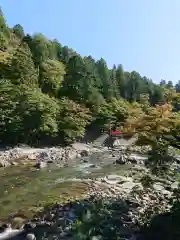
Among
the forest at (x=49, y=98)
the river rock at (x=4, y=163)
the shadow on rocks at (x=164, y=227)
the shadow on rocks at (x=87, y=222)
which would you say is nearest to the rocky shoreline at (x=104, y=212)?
the shadow on rocks at (x=87, y=222)

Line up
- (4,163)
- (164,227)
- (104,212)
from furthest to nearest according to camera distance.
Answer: (4,163), (104,212), (164,227)

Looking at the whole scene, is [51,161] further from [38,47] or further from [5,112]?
[38,47]

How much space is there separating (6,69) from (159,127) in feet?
106

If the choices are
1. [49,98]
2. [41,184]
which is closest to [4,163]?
[41,184]

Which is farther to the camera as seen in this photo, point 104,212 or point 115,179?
point 115,179

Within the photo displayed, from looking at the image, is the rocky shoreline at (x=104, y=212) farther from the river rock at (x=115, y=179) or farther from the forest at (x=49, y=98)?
the forest at (x=49, y=98)

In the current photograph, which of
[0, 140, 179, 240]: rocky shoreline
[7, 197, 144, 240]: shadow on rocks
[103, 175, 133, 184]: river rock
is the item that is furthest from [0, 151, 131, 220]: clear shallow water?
[103, 175, 133, 184]: river rock

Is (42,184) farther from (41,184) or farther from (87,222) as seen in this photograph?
(87,222)

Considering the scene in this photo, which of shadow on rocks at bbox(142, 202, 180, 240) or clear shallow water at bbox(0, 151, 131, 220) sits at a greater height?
shadow on rocks at bbox(142, 202, 180, 240)

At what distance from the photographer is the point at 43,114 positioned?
34.1 meters

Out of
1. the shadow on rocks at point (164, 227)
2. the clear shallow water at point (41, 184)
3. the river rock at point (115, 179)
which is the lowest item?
the clear shallow water at point (41, 184)

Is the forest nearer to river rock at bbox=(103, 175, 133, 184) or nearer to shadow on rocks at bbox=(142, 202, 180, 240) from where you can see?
→ river rock at bbox=(103, 175, 133, 184)

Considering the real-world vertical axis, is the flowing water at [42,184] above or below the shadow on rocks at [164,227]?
below

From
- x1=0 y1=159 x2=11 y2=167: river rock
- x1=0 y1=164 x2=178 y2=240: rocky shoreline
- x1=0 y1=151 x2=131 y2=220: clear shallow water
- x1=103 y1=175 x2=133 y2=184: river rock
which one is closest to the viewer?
x1=0 y1=164 x2=178 y2=240: rocky shoreline
